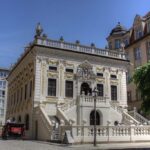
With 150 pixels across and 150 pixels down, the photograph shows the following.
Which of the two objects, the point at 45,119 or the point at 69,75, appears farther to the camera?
→ the point at 69,75

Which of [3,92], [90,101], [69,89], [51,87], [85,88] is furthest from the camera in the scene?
[3,92]

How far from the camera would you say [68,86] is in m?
36.6

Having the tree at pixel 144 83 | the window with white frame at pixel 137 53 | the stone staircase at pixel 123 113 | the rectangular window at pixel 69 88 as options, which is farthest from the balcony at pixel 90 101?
the window with white frame at pixel 137 53

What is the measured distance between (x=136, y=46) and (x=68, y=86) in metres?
17.2

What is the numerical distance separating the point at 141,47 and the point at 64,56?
1564 cm

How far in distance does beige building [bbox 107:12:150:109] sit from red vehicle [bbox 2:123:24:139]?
20.6 m

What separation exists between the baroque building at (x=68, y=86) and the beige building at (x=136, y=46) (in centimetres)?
574

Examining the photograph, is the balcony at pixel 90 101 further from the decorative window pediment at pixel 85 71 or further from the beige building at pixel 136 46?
the beige building at pixel 136 46

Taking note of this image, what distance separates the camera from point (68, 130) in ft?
82.7

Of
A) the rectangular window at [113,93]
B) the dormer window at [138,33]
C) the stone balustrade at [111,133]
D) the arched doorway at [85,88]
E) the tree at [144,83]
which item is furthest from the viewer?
the dormer window at [138,33]

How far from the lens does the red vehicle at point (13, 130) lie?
30942mm

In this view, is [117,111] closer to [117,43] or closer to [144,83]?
[144,83]

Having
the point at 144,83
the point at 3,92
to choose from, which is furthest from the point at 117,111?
the point at 3,92

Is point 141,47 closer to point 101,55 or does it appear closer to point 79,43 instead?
point 101,55
